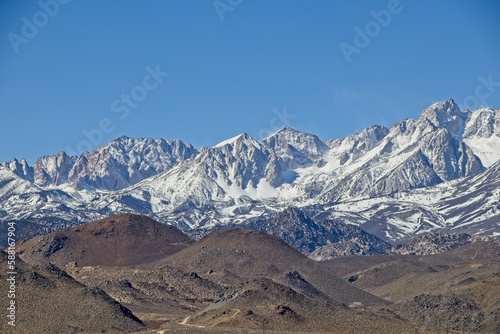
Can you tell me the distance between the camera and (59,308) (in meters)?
186

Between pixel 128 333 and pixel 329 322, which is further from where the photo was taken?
pixel 329 322

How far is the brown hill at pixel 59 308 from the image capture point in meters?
177

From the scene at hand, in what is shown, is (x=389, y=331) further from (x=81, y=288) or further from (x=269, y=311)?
(x=81, y=288)

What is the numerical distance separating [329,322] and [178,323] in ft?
83.5

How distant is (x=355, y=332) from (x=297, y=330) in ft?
31.0

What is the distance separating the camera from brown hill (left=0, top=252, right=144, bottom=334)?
580ft

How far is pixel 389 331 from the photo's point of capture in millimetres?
188875

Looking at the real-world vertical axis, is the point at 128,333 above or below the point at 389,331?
above

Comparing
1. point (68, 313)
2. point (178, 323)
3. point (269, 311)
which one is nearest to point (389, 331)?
point (269, 311)

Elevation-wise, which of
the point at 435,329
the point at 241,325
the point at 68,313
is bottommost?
the point at 435,329
